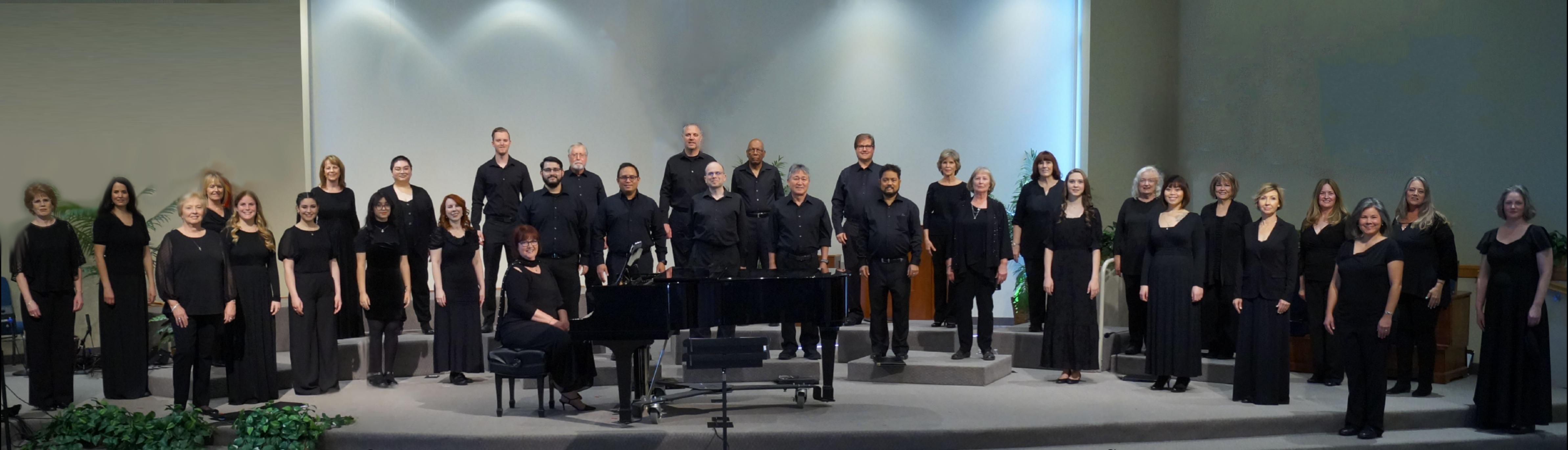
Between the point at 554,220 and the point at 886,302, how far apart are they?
208cm

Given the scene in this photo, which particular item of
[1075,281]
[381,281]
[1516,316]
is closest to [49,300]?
[381,281]

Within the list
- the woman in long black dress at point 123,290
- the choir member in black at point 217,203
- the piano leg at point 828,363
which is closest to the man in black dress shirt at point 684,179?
the piano leg at point 828,363

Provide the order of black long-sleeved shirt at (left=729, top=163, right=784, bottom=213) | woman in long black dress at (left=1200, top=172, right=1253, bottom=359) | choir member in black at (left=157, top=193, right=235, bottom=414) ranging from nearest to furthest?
1. choir member in black at (left=157, top=193, right=235, bottom=414)
2. woman in long black dress at (left=1200, top=172, right=1253, bottom=359)
3. black long-sleeved shirt at (left=729, top=163, right=784, bottom=213)

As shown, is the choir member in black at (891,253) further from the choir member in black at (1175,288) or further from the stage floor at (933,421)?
the choir member in black at (1175,288)

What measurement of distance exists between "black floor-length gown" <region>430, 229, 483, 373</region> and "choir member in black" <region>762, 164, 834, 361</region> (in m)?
1.82

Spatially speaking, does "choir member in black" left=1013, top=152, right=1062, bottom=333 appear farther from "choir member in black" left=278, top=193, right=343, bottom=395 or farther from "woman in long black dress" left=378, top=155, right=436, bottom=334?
"choir member in black" left=278, top=193, right=343, bottom=395

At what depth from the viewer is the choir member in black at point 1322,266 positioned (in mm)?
6363

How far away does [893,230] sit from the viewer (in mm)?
6703

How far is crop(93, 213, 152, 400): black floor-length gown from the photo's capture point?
611 centimetres

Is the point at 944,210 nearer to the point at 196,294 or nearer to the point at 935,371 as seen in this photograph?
the point at 935,371

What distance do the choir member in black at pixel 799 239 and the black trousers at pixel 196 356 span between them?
3.14m

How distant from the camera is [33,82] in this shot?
4.07 m

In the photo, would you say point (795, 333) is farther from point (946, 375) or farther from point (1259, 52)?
point (1259, 52)

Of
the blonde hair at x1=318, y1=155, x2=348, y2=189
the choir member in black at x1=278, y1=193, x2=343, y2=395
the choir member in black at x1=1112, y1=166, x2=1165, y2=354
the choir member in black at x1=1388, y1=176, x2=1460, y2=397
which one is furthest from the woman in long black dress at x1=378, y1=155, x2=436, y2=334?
the choir member in black at x1=1388, y1=176, x2=1460, y2=397
